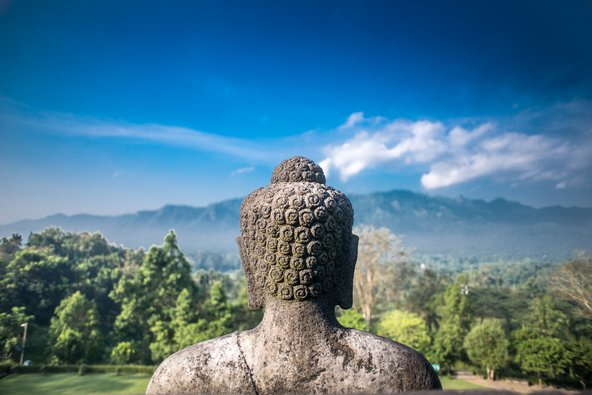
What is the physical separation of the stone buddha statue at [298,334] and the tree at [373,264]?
39948mm

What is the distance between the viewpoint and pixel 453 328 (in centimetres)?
3644

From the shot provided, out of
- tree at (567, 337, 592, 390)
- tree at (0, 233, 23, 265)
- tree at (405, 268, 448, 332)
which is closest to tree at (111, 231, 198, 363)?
tree at (0, 233, 23, 265)

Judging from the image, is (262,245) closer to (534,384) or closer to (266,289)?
(266,289)

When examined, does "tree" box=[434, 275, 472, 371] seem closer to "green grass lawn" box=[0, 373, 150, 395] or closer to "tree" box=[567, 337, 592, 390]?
"tree" box=[567, 337, 592, 390]

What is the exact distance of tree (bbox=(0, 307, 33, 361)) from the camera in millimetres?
25906

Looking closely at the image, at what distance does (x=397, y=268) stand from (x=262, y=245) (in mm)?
51055

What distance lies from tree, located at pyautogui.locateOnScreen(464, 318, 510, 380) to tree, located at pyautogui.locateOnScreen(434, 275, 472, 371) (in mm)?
1885

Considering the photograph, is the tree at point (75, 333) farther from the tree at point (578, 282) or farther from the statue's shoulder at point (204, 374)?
the tree at point (578, 282)

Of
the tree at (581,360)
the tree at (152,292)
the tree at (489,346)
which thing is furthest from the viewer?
the tree at (152,292)

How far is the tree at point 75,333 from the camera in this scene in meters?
30.6

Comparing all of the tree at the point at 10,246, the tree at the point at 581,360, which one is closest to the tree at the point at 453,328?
the tree at the point at 581,360

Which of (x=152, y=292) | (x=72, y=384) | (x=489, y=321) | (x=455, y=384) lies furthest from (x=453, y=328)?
(x=72, y=384)

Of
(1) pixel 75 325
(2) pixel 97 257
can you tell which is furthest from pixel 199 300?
(2) pixel 97 257

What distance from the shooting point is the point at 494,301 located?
4784 cm
